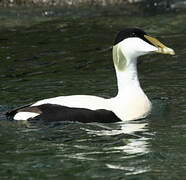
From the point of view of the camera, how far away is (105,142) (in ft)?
34.3

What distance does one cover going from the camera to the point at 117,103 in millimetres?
11492

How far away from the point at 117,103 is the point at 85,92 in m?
1.92

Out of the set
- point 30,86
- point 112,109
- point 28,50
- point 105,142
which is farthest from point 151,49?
point 28,50

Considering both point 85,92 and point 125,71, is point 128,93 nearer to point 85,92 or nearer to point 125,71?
point 125,71

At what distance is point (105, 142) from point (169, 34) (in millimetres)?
8584

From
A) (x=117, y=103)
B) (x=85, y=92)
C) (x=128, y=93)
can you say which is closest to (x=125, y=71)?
(x=128, y=93)

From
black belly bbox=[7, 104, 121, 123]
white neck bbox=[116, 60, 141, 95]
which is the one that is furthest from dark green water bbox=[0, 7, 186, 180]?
white neck bbox=[116, 60, 141, 95]

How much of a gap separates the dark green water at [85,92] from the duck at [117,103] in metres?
0.12

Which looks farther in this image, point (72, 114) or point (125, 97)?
point (125, 97)

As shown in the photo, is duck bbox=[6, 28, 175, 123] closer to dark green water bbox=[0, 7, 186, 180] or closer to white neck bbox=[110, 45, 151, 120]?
white neck bbox=[110, 45, 151, 120]

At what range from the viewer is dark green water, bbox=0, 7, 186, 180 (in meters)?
9.45

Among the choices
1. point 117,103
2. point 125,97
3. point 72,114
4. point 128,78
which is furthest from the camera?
point 128,78

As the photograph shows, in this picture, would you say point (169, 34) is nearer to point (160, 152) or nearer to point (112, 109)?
point (112, 109)

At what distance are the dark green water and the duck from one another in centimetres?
12
